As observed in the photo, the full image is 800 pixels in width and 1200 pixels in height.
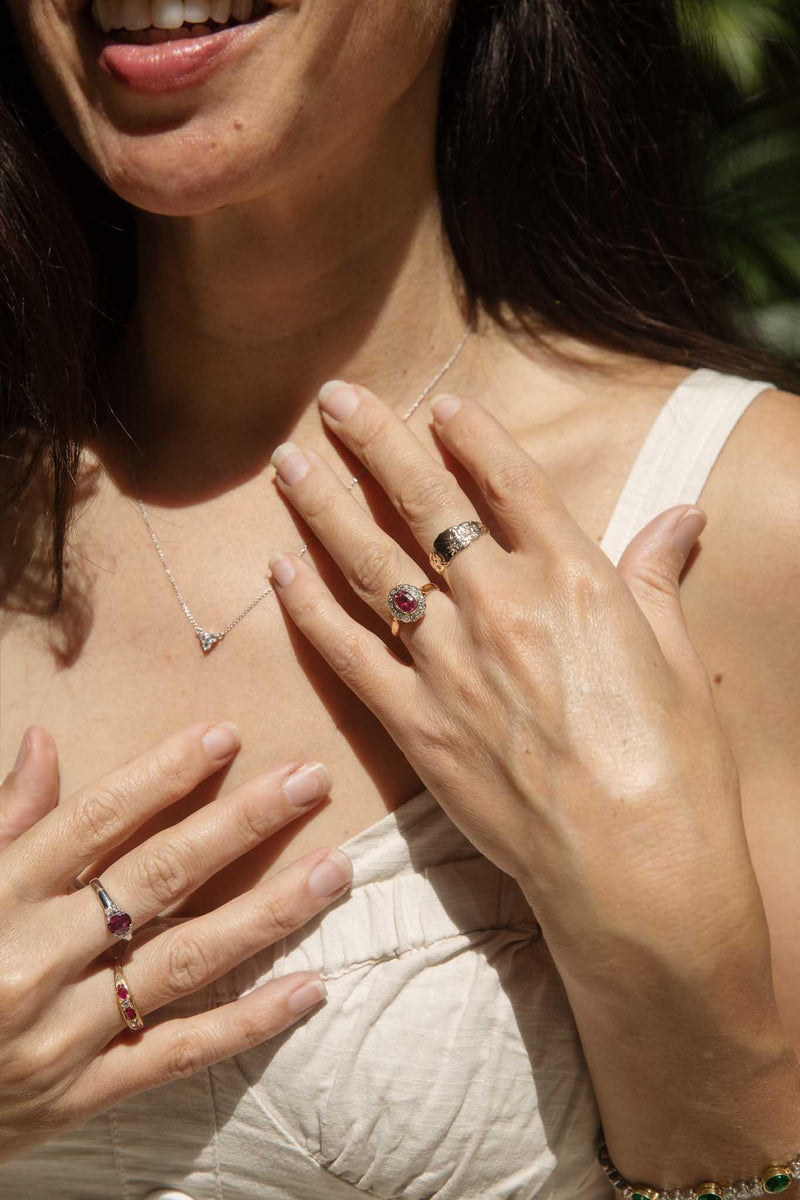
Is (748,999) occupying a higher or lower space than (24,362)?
lower

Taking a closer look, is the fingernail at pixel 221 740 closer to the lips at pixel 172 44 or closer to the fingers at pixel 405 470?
the fingers at pixel 405 470

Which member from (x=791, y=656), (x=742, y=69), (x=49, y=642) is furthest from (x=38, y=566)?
Result: (x=742, y=69)

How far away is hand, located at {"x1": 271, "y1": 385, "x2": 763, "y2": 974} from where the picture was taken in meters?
1.24

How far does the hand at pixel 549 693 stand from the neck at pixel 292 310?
0.90 feet

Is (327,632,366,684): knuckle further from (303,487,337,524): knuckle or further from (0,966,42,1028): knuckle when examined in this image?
(0,966,42,1028): knuckle

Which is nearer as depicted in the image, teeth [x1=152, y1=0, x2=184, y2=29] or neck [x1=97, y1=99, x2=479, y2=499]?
teeth [x1=152, y1=0, x2=184, y2=29]

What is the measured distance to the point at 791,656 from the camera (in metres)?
1.42

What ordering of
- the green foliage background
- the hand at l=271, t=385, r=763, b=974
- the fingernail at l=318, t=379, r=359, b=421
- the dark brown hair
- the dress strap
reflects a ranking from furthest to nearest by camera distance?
the green foliage background → the dark brown hair → the fingernail at l=318, t=379, r=359, b=421 → the dress strap → the hand at l=271, t=385, r=763, b=974

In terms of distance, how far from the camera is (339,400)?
5.15 ft

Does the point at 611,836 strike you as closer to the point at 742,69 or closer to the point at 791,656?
the point at 791,656

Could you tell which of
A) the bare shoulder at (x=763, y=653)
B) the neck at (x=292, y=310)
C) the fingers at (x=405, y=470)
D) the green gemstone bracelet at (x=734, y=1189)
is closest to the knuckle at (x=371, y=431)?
the fingers at (x=405, y=470)

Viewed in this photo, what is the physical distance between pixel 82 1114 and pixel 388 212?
1181 millimetres

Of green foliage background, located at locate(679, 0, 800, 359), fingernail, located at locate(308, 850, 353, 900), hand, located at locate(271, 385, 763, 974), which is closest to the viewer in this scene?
hand, located at locate(271, 385, 763, 974)

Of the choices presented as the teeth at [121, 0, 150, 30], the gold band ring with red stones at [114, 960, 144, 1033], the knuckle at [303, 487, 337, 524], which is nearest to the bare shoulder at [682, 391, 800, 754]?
the knuckle at [303, 487, 337, 524]
